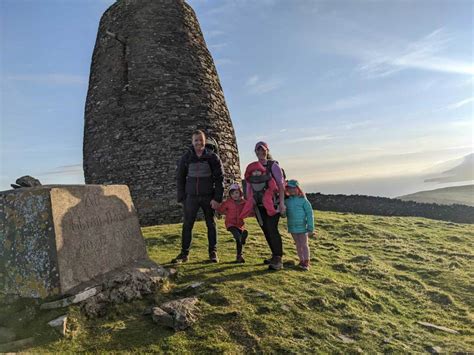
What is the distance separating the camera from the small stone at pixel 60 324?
3740 mm

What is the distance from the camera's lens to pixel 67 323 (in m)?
3.88

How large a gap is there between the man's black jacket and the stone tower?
5770mm

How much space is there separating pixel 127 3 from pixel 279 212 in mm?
11770

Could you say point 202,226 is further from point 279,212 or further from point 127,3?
point 127,3

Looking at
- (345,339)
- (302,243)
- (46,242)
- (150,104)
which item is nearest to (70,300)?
(46,242)

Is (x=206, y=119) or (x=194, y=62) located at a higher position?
(x=194, y=62)

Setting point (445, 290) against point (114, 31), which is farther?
point (114, 31)

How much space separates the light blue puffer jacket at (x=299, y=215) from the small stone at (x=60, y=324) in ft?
12.7

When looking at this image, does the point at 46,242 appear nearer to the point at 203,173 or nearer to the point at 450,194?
the point at 203,173

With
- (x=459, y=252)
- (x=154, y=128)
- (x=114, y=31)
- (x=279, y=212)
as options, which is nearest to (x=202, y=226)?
(x=154, y=128)

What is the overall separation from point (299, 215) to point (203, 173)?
6.23ft

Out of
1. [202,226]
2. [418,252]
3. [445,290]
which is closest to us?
[445,290]

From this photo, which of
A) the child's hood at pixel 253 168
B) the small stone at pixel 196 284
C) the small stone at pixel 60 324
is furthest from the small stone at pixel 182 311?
the child's hood at pixel 253 168

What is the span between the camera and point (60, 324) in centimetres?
377
